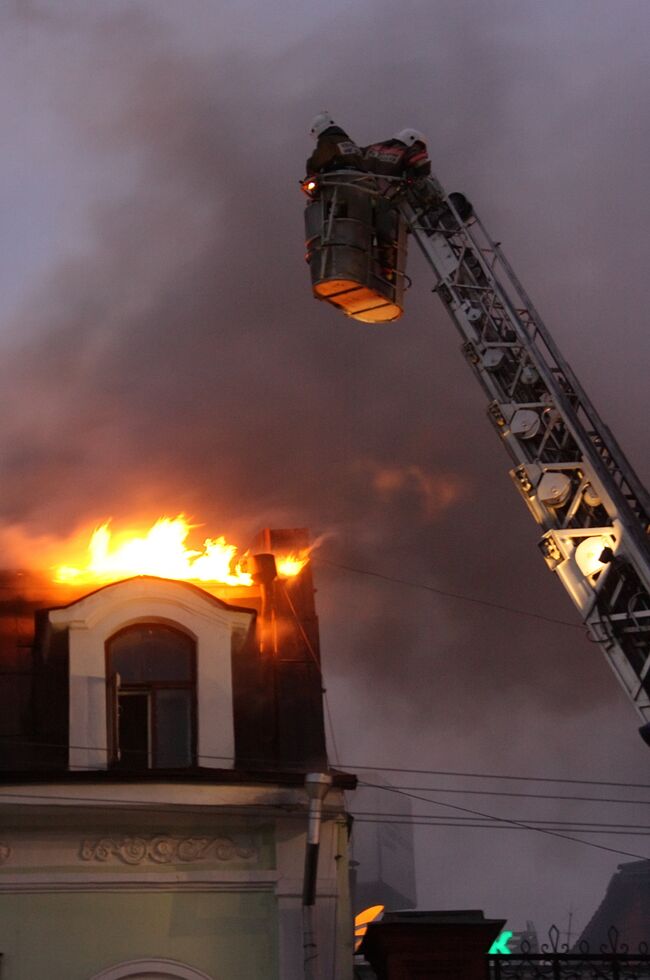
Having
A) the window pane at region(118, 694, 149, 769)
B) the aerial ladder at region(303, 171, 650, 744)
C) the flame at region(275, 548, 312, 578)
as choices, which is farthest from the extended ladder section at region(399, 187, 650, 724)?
the window pane at region(118, 694, 149, 769)

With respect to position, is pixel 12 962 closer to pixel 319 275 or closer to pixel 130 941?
pixel 130 941

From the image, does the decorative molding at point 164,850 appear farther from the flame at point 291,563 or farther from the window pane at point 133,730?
the flame at point 291,563

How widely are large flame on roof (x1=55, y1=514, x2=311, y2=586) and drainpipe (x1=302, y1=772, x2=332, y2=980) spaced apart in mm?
3290

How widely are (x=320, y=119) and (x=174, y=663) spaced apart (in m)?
6.72

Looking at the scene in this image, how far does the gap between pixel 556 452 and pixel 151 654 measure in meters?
5.03

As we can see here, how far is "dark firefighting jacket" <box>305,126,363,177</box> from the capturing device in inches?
624

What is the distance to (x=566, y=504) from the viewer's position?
579 inches

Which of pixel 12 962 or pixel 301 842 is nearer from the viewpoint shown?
pixel 12 962

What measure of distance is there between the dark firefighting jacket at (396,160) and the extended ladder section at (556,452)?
0.25 meters

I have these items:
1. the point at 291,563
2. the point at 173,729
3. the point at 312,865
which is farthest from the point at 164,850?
the point at 291,563

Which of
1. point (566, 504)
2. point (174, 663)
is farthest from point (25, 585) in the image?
point (566, 504)

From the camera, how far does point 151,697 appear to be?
15.0 m

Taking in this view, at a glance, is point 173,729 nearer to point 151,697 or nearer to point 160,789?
point 151,697

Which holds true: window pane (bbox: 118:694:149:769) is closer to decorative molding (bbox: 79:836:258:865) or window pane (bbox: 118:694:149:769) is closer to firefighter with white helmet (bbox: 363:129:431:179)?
decorative molding (bbox: 79:836:258:865)
